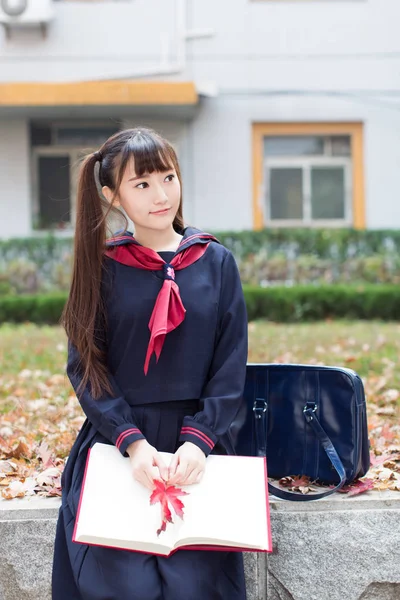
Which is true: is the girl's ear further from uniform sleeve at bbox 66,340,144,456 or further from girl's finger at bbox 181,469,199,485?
girl's finger at bbox 181,469,199,485

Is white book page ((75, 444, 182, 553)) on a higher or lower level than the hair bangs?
lower

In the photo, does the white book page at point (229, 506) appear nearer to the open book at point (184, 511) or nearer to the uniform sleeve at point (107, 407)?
the open book at point (184, 511)

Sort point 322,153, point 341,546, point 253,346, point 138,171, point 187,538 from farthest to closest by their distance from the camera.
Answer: point 322,153 < point 253,346 < point 341,546 < point 138,171 < point 187,538

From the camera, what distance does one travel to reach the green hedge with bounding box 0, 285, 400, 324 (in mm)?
8516

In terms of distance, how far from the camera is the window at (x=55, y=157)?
11.2 meters

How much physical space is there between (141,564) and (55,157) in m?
9.94

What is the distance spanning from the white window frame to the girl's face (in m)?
9.09

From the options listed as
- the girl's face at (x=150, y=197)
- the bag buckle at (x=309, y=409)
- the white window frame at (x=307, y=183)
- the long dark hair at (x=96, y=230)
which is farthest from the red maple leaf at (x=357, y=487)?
the white window frame at (x=307, y=183)

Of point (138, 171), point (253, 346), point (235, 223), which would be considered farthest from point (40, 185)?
point (138, 171)

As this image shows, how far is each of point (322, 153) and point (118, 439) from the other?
9.64m

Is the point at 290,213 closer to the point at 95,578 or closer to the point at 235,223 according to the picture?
the point at 235,223

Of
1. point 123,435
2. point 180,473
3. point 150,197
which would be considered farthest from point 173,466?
point 150,197

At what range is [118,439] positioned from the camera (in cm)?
203

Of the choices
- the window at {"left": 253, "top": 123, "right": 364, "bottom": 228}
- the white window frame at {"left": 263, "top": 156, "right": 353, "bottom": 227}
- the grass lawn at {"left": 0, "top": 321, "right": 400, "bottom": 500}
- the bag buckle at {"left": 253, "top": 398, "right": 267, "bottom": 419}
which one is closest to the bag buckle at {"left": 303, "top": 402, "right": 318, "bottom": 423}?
the bag buckle at {"left": 253, "top": 398, "right": 267, "bottom": 419}
